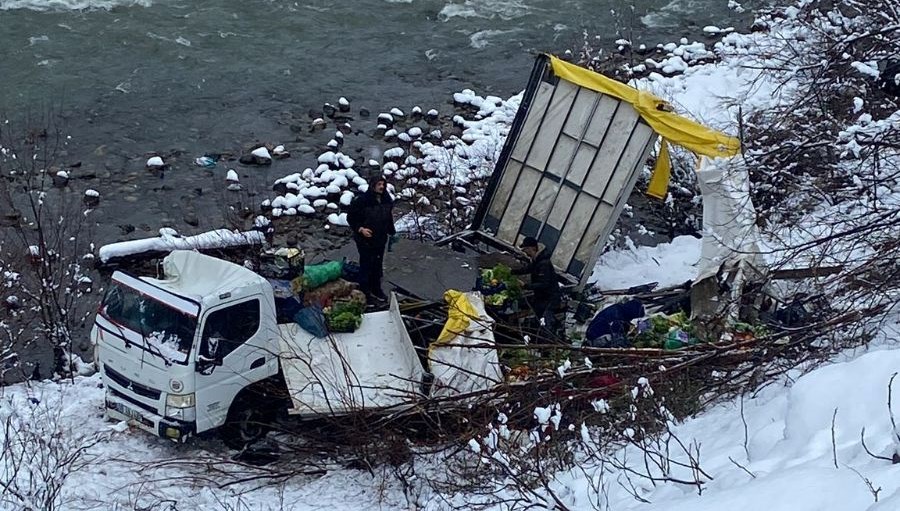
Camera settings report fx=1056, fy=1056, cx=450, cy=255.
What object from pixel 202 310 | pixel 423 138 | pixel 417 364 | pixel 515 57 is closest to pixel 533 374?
pixel 417 364

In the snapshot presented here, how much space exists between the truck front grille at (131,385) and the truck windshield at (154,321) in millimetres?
393

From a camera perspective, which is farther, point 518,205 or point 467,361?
point 518,205

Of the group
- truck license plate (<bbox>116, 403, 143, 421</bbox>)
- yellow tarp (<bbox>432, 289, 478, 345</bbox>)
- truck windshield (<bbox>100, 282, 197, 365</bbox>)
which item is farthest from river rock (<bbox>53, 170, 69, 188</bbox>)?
yellow tarp (<bbox>432, 289, 478, 345</bbox>)

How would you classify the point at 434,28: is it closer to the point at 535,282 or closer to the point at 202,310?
the point at 535,282

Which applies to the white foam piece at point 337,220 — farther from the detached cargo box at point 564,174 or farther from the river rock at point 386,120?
the river rock at point 386,120

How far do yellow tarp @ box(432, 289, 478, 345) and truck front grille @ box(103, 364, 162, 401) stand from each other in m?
2.80

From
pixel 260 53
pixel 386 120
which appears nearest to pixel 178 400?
pixel 386 120

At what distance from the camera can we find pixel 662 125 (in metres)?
12.2

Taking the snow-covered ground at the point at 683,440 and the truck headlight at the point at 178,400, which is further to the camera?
the truck headlight at the point at 178,400

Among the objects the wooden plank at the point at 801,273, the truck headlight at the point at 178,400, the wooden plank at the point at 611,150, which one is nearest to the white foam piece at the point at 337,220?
the wooden plank at the point at 611,150

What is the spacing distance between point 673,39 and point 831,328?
14.6 meters

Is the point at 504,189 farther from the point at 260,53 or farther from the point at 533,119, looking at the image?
the point at 260,53

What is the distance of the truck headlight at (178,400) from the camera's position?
1006 cm

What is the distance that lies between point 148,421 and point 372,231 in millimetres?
3382
